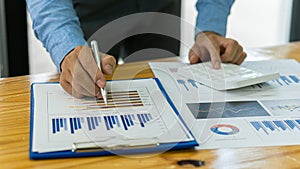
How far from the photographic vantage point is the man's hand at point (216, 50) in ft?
3.54

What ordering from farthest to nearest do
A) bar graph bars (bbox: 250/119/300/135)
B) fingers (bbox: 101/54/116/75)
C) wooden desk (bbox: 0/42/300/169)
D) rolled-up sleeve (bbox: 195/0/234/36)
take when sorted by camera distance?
rolled-up sleeve (bbox: 195/0/234/36) → fingers (bbox: 101/54/116/75) → bar graph bars (bbox: 250/119/300/135) → wooden desk (bbox: 0/42/300/169)

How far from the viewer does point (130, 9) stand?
4.33ft

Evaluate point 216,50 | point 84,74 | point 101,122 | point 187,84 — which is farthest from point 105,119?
point 216,50

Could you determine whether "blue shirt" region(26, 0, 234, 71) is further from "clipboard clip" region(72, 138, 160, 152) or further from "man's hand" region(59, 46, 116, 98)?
"clipboard clip" region(72, 138, 160, 152)

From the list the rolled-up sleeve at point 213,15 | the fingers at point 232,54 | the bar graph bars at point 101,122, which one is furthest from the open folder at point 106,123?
the rolled-up sleeve at point 213,15

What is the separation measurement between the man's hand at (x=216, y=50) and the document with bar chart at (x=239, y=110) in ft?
0.18

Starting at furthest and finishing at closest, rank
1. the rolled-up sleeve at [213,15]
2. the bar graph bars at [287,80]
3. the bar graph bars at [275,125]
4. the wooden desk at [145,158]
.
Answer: the rolled-up sleeve at [213,15] → the bar graph bars at [287,80] → the bar graph bars at [275,125] → the wooden desk at [145,158]

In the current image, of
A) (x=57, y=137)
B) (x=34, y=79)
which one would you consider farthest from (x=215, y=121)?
(x=34, y=79)

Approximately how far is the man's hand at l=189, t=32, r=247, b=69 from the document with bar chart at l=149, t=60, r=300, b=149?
2.2 inches

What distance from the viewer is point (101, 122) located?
762 mm

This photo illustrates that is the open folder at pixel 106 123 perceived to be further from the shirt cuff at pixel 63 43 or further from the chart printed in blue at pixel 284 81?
the chart printed in blue at pixel 284 81

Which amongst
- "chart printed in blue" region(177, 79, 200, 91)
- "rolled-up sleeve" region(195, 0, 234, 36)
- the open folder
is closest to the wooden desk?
the open folder

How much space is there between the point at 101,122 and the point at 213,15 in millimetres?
572

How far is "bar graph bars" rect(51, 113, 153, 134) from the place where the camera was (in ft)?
2.43
